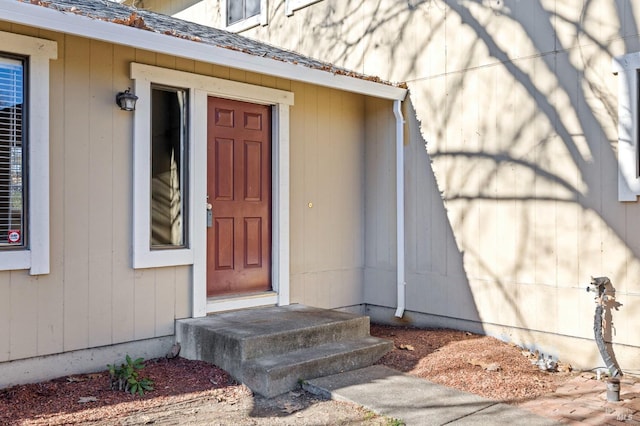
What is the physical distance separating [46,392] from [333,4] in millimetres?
5710

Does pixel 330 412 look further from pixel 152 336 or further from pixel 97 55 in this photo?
pixel 97 55

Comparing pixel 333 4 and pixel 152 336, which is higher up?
pixel 333 4

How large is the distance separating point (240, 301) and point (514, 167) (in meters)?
2.98

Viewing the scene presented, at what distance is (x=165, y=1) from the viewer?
1134cm

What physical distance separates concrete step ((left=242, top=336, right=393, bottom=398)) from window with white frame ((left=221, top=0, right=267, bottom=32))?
18.0ft

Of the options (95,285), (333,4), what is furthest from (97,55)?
(333,4)

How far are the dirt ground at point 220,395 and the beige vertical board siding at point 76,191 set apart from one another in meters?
0.47

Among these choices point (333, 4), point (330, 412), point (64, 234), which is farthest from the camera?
point (333, 4)

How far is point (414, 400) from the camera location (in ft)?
13.2

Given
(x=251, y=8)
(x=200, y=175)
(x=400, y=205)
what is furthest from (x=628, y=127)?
(x=251, y=8)

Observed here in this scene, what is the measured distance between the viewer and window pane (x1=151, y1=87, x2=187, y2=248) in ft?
16.3

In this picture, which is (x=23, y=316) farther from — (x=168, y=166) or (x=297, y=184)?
(x=297, y=184)

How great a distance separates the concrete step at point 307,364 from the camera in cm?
419

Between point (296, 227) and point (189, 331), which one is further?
point (296, 227)
